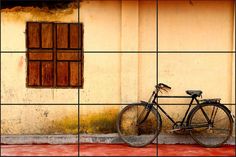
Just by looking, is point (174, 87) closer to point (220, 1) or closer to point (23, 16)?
point (220, 1)

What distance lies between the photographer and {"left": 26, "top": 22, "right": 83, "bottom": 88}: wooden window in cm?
659

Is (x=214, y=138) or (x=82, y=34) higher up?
(x=82, y=34)

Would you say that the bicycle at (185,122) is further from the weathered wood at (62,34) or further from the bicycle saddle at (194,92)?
the weathered wood at (62,34)

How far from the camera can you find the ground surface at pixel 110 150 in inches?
238

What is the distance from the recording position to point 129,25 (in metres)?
6.56

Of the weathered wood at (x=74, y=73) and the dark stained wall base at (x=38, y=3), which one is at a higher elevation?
the dark stained wall base at (x=38, y=3)

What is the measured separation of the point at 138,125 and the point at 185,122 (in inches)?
25.0

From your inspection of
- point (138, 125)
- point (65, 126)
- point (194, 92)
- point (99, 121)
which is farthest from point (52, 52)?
point (194, 92)

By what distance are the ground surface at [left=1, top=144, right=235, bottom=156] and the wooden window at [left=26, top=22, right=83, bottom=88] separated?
2.81 ft

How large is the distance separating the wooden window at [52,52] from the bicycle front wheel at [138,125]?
2.46ft

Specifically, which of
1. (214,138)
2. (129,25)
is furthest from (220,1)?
(214,138)

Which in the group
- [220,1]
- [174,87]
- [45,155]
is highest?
[220,1]

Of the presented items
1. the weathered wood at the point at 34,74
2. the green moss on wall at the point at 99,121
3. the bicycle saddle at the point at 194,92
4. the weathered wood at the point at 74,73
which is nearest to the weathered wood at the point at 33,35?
the weathered wood at the point at 34,74

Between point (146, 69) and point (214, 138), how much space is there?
1.31 metres
